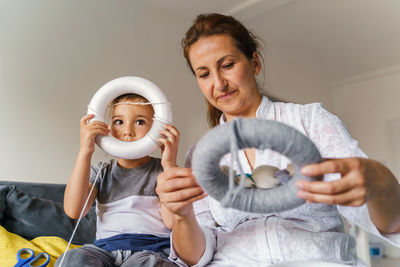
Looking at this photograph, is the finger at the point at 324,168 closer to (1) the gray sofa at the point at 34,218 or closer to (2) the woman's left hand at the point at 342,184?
(2) the woman's left hand at the point at 342,184

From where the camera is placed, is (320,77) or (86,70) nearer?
(86,70)

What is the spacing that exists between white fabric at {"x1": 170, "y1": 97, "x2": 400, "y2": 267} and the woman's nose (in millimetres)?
192

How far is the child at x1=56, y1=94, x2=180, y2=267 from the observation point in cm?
99

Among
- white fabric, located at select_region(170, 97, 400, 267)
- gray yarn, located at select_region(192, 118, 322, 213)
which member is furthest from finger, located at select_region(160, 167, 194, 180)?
white fabric, located at select_region(170, 97, 400, 267)

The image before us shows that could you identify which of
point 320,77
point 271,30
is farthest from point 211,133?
point 320,77

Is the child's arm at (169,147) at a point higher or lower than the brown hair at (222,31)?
lower

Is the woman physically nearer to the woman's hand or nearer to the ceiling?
the woman's hand

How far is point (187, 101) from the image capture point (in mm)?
3027

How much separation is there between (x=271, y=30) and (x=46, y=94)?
93.6 inches

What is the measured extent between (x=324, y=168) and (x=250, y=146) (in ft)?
0.37

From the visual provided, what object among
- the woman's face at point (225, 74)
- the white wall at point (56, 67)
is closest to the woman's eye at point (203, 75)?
the woman's face at point (225, 74)

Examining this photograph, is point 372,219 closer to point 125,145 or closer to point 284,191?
point 284,191

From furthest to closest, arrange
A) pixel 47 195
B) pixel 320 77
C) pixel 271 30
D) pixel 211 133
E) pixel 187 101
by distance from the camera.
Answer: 1. pixel 320 77
2. pixel 271 30
3. pixel 187 101
4. pixel 47 195
5. pixel 211 133

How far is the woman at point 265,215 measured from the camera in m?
0.52
